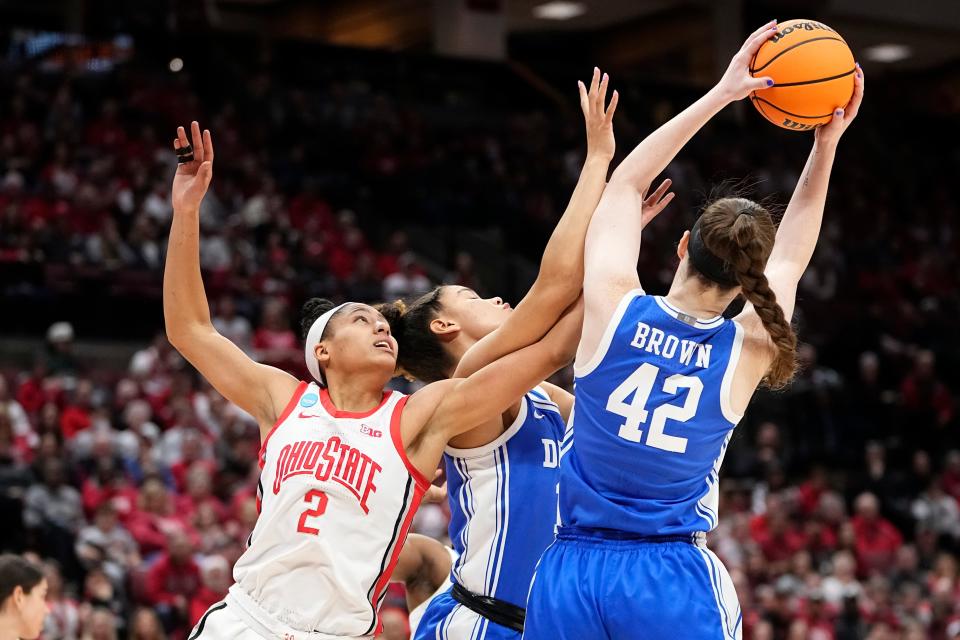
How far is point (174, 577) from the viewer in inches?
376

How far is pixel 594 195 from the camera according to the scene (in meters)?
3.86

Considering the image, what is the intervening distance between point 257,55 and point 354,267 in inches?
235

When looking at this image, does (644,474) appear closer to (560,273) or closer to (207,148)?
(560,273)

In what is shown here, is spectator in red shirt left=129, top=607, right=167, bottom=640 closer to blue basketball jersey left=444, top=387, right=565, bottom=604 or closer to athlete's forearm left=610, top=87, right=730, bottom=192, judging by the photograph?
blue basketball jersey left=444, top=387, right=565, bottom=604

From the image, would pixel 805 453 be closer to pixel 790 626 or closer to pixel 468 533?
pixel 790 626

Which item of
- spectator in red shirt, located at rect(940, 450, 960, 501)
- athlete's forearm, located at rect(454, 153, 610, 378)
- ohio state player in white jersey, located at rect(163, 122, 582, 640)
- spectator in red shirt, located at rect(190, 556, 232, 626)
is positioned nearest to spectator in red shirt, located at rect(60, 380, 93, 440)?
spectator in red shirt, located at rect(190, 556, 232, 626)

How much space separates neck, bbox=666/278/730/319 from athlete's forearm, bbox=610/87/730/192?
32 cm

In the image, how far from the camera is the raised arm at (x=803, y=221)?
12.3 feet

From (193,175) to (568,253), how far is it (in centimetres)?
126

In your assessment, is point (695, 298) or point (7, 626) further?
point (7, 626)

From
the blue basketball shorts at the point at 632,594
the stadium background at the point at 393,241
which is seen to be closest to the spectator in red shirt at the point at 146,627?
the stadium background at the point at 393,241

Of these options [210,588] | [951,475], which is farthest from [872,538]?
[210,588]

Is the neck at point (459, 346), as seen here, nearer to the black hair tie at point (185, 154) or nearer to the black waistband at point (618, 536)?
the black waistband at point (618, 536)

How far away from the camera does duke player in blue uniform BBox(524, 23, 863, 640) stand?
3469 mm
